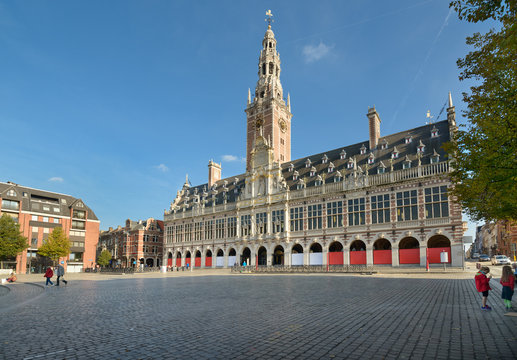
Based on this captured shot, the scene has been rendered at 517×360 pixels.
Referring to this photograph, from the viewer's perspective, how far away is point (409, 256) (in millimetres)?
38938

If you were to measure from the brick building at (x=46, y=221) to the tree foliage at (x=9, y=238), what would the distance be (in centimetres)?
739

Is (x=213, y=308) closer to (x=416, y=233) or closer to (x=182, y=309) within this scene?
(x=182, y=309)

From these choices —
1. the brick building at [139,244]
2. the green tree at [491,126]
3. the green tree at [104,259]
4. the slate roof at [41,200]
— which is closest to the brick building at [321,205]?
the brick building at [139,244]

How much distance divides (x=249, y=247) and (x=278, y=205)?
8829mm

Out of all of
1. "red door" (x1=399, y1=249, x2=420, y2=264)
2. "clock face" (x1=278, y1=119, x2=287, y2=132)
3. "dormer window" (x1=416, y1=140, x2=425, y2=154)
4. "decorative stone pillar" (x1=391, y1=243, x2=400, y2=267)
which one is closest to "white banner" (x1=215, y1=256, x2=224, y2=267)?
"clock face" (x1=278, y1=119, x2=287, y2=132)

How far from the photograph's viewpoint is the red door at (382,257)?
133ft

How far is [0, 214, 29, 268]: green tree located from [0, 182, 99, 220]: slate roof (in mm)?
9410

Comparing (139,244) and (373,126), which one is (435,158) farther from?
(139,244)

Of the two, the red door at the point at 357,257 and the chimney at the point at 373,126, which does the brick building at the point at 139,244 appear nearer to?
the red door at the point at 357,257

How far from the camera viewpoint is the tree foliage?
49.9 metres

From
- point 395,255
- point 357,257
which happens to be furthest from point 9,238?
point 395,255

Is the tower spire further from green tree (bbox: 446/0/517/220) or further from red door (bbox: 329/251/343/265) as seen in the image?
green tree (bbox: 446/0/517/220)

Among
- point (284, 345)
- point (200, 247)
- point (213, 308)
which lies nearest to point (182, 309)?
point (213, 308)

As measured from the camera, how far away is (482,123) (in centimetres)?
1357
